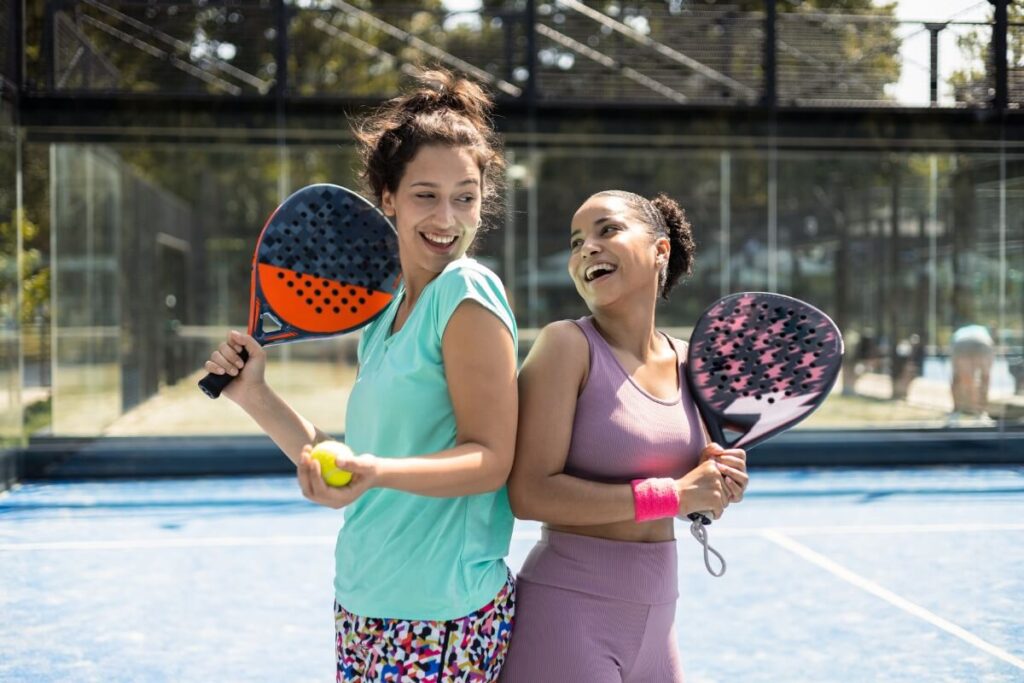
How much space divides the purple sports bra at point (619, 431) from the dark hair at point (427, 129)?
34 centimetres

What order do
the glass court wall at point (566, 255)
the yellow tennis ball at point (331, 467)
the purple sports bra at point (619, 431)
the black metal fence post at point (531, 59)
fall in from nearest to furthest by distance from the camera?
the yellow tennis ball at point (331, 467), the purple sports bra at point (619, 431), the black metal fence post at point (531, 59), the glass court wall at point (566, 255)

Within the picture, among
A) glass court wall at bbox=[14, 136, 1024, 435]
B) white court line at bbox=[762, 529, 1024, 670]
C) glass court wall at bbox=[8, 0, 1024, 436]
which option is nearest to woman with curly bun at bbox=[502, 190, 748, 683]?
white court line at bbox=[762, 529, 1024, 670]

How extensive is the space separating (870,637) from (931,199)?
25.5 ft

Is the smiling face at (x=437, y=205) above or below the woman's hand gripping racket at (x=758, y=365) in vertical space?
above

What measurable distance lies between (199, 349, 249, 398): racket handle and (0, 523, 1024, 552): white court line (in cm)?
511

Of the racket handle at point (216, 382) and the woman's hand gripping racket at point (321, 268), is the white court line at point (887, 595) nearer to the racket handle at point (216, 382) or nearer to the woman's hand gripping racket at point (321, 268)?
the woman's hand gripping racket at point (321, 268)

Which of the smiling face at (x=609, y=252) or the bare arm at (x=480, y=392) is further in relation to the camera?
the smiling face at (x=609, y=252)

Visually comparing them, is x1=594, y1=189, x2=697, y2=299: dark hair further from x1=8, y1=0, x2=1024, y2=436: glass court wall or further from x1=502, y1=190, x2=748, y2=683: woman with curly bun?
x1=8, y1=0, x2=1024, y2=436: glass court wall

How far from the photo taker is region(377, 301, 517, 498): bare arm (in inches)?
66.2

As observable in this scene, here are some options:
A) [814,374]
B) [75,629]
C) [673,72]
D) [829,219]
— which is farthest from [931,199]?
[814,374]

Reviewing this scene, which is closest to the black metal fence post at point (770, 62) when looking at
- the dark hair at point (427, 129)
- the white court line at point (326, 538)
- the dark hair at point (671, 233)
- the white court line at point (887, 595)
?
the white court line at point (326, 538)

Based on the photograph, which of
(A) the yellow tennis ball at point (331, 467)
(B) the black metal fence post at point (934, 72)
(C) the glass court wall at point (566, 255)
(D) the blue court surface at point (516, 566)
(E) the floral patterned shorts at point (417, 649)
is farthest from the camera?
(C) the glass court wall at point (566, 255)

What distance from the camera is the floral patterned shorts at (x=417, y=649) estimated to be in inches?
70.2

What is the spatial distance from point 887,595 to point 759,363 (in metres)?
4.06
